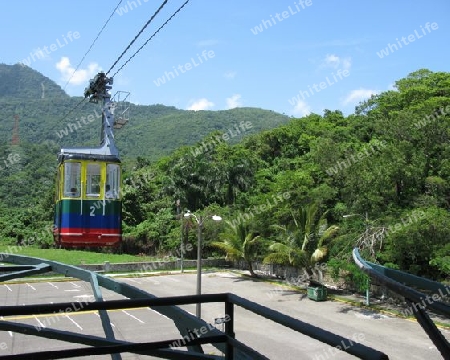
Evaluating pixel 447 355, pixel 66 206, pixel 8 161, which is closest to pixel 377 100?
pixel 66 206

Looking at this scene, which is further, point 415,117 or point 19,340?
point 415,117

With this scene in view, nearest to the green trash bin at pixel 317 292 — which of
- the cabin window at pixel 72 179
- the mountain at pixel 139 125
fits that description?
the cabin window at pixel 72 179

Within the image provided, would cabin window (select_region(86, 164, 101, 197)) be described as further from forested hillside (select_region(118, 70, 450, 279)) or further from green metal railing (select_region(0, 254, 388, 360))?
forested hillside (select_region(118, 70, 450, 279))

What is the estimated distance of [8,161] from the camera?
71562 mm

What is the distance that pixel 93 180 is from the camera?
30.7ft

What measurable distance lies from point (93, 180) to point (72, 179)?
1.32ft

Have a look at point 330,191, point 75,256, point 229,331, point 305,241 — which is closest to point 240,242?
point 330,191

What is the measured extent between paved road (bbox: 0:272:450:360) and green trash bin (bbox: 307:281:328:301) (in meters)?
0.44

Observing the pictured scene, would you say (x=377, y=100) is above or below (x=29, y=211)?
above

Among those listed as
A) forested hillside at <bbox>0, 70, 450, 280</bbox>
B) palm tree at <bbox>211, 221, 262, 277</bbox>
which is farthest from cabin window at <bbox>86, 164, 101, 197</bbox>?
palm tree at <bbox>211, 221, 262, 277</bbox>

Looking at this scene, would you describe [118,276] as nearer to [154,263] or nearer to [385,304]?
[154,263]

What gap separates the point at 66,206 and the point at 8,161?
6886cm

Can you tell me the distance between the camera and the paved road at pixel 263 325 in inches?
653

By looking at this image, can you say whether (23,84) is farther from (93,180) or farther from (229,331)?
(229,331)
